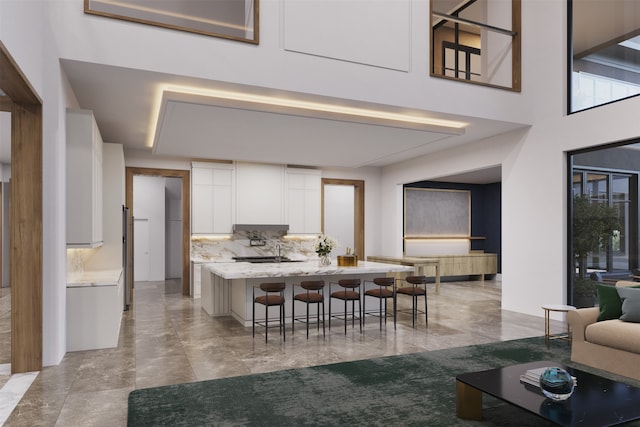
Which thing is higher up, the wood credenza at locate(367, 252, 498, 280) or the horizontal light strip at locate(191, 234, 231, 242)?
the horizontal light strip at locate(191, 234, 231, 242)

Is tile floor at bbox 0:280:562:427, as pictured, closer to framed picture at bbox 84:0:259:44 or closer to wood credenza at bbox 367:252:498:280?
framed picture at bbox 84:0:259:44

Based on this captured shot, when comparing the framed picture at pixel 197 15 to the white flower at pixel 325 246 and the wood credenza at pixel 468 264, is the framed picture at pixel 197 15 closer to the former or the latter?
the white flower at pixel 325 246

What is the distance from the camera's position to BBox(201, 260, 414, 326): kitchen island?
239 inches

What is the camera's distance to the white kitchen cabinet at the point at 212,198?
9.54m

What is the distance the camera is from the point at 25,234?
436cm

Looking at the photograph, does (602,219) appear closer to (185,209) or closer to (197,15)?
(197,15)

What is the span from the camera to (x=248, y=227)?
9781 millimetres

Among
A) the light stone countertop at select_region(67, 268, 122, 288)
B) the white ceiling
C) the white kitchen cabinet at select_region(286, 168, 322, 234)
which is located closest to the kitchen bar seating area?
the light stone countertop at select_region(67, 268, 122, 288)

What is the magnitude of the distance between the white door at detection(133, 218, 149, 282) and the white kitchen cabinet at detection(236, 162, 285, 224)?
3.64 meters

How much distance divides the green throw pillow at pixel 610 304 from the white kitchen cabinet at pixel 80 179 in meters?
5.54

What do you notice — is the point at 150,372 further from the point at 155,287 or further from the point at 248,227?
the point at 155,287

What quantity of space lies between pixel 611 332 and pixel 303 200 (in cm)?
709

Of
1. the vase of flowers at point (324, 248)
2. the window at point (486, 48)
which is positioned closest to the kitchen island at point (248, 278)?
the vase of flowers at point (324, 248)

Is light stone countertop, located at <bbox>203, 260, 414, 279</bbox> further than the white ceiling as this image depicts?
Yes
